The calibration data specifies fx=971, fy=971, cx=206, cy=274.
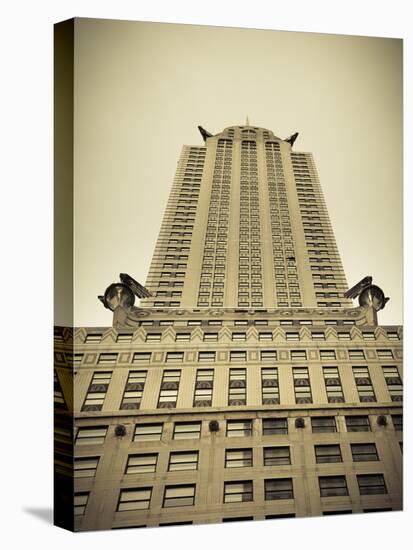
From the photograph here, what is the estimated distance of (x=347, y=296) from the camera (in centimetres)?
1598

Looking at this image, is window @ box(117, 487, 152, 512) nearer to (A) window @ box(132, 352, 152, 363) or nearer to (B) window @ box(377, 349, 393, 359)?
(A) window @ box(132, 352, 152, 363)

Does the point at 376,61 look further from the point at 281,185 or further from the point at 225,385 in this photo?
the point at 225,385

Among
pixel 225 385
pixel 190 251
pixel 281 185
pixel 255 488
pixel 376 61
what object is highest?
pixel 376 61

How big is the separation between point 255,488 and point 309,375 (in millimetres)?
2020

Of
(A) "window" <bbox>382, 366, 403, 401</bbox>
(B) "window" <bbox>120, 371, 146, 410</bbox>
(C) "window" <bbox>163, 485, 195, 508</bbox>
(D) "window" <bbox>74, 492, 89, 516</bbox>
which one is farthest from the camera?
(A) "window" <bbox>382, 366, 403, 401</bbox>

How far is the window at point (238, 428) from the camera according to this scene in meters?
15.0

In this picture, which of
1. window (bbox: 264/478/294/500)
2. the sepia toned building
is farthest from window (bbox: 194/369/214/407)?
window (bbox: 264/478/294/500)

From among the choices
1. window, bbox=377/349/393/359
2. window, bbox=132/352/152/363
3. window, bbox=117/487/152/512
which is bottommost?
window, bbox=117/487/152/512

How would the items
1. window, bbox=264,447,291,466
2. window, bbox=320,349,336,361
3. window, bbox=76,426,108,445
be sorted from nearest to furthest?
window, bbox=76,426,108,445 < window, bbox=264,447,291,466 < window, bbox=320,349,336,361

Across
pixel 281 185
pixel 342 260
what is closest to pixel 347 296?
pixel 342 260

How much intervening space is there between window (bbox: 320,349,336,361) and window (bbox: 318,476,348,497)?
1.90 m

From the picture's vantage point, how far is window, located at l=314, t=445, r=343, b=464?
50.3 ft

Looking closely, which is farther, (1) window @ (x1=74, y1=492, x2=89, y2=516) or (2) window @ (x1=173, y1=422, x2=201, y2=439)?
(2) window @ (x1=173, y1=422, x2=201, y2=439)

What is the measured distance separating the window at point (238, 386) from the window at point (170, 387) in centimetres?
84
